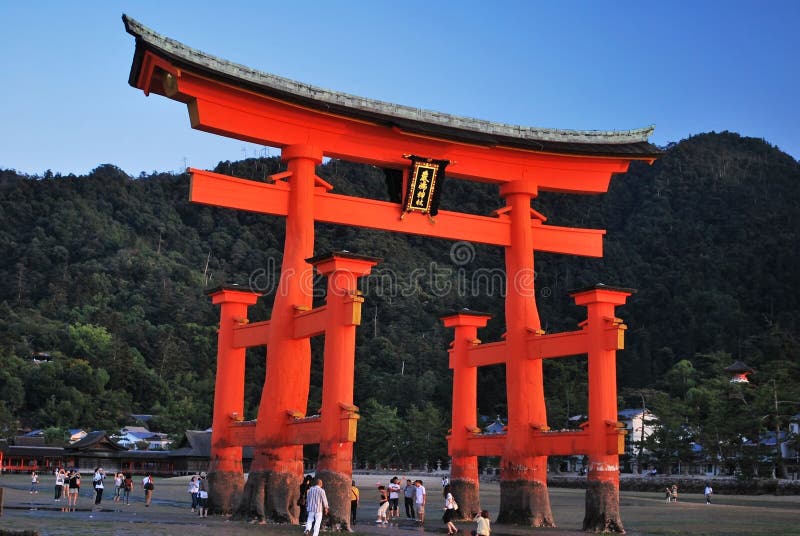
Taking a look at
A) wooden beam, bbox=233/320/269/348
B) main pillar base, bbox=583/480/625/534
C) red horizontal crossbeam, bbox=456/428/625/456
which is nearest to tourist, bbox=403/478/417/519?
red horizontal crossbeam, bbox=456/428/625/456

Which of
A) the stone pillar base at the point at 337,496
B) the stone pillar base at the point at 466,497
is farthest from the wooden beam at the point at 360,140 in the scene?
the stone pillar base at the point at 466,497

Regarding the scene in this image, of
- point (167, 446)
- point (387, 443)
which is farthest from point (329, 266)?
point (167, 446)

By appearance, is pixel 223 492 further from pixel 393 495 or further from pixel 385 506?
pixel 393 495

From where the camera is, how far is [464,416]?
2528 centimetres

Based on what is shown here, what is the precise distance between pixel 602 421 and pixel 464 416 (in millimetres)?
5010

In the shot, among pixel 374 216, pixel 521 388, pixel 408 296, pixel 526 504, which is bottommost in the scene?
pixel 526 504

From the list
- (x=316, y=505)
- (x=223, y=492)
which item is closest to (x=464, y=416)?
(x=223, y=492)

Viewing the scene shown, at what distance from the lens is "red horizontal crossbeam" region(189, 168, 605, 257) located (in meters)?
20.4

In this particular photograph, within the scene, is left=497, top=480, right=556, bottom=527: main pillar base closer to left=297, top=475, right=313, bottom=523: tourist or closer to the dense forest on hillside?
left=297, top=475, right=313, bottom=523: tourist

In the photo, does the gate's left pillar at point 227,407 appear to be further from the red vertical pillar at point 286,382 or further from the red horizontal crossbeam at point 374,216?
the red horizontal crossbeam at point 374,216

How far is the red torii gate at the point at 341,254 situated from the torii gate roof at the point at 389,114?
1.4 inches

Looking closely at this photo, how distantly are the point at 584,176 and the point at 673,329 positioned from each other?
7774cm

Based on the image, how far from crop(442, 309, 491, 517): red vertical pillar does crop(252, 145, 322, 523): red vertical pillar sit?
18.4 ft

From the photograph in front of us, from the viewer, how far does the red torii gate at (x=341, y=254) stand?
19594 mm
